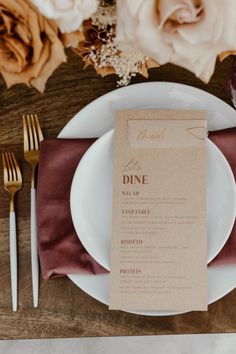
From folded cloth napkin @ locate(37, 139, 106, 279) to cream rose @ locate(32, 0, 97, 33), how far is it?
258 millimetres

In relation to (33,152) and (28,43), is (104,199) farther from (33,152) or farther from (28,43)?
(28,43)

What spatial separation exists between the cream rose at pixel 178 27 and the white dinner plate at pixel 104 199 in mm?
207

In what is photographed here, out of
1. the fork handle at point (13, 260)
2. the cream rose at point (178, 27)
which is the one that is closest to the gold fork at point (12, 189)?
the fork handle at point (13, 260)

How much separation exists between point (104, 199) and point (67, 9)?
284 mm

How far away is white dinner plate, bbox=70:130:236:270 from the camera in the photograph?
1.96 feet

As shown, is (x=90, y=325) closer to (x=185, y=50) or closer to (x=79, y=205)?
(x=79, y=205)

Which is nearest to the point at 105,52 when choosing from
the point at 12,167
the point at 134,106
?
the point at 134,106

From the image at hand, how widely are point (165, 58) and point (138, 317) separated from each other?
34cm

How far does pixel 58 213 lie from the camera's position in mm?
631

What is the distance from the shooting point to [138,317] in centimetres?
62

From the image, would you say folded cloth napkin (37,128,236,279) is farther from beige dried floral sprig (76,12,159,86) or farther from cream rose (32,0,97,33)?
cream rose (32,0,97,33)

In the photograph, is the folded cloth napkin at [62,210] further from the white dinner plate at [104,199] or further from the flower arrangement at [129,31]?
the flower arrangement at [129,31]

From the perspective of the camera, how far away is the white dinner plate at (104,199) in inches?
23.5

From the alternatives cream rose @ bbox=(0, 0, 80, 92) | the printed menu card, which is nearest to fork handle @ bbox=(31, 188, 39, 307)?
the printed menu card
